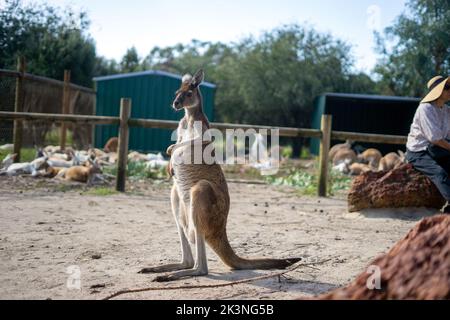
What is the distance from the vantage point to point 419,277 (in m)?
1.98

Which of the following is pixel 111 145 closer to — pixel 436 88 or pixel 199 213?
pixel 436 88

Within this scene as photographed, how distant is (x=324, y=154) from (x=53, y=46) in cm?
1459

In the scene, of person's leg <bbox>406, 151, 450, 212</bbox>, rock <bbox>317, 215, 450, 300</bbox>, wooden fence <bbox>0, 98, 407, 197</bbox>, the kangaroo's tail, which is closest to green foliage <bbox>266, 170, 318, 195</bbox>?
wooden fence <bbox>0, 98, 407, 197</bbox>

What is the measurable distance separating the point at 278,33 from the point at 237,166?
1203cm

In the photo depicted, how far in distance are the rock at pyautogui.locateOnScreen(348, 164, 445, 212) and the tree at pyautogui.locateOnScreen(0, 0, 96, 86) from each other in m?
10.5

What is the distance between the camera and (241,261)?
3838 mm

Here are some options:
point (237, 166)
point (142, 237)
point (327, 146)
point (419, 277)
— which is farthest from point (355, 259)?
point (237, 166)

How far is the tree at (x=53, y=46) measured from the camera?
14750mm

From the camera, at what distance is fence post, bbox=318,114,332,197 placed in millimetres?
8508

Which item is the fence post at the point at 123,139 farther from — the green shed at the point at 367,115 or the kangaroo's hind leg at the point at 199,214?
the green shed at the point at 367,115

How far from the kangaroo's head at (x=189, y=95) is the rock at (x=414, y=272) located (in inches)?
94.9

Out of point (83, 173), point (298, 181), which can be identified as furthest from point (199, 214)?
point (298, 181)
